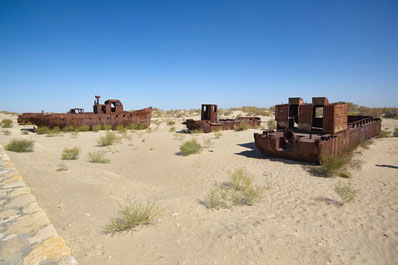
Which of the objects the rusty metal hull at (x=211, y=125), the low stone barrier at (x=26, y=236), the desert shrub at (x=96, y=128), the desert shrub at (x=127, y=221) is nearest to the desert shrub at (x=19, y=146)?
the low stone barrier at (x=26, y=236)

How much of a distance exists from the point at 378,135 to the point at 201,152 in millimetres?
10904

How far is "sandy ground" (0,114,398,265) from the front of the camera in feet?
9.81

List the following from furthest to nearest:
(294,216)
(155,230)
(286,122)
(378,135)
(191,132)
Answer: (191,132)
(378,135)
(286,122)
(294,216)
(155,230)

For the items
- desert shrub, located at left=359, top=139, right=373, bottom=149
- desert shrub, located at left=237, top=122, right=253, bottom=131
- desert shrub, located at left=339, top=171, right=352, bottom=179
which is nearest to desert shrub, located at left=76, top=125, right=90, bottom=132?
desert shrub, located at left=237, top=122, right=253, bottom=131

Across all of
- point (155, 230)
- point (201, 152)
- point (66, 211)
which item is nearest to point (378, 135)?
point (201, 152)

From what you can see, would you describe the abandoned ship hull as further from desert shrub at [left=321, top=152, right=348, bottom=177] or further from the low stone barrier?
desert shrub at [left=321, top=152, right=348, bottom=177]

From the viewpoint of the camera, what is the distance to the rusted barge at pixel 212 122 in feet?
53.6

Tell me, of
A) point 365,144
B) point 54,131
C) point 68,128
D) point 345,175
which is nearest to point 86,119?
point 68,128

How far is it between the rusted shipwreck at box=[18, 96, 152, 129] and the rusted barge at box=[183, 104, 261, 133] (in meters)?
5.69

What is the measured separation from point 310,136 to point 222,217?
17.5 ft

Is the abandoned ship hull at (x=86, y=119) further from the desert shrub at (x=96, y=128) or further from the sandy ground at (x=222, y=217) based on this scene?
the sandy ground at (x=222, y=217)

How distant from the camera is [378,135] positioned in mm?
13086

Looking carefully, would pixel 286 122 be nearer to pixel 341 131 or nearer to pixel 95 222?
pixel 341 131

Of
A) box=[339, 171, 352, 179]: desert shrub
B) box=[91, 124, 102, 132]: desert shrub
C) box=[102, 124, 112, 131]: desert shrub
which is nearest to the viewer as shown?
box=[339, 171, 352, 179]: desert shrub
